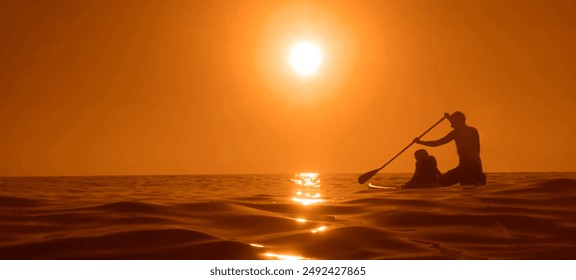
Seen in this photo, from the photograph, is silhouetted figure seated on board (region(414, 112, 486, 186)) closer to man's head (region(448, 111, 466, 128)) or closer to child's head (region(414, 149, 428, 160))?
man's head (region(448, 111, 466, 128))

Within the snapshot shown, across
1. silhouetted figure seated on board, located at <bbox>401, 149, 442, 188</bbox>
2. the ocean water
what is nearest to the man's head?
silhouetted figure seated on board, located at <bbox>401, 149, 442, 188</bbox>

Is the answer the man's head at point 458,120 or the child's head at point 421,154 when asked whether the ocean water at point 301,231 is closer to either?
the man's head at point 458,120

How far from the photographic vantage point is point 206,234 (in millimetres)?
6633

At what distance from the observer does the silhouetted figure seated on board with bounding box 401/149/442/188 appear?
14.3 m

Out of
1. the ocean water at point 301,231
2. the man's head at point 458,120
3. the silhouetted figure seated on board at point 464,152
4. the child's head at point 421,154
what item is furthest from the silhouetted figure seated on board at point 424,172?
the ocean water at point 301,231

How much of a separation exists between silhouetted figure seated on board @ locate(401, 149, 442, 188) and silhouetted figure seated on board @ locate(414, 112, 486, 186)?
39 cm

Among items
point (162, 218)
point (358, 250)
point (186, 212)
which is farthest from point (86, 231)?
point (358, 250)

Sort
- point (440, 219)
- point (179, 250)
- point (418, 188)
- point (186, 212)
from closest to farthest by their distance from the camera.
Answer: point (179, 250) < point (440, 219) < point (186, 212) < point (418, 188)

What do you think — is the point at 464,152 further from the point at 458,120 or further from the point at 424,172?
the point at 424,172

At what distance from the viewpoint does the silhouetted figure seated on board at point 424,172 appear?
1431cm

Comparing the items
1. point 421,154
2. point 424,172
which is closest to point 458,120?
point 421,154

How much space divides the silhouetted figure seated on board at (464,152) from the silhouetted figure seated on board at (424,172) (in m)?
0.39

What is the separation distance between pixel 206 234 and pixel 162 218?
6.14ft
